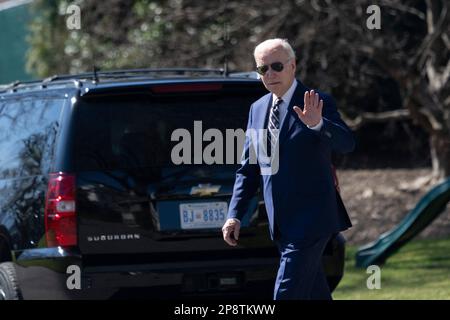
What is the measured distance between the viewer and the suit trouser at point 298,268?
6.77 m

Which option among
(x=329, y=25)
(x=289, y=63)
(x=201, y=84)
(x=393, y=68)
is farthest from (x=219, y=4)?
(x=289, y=63)

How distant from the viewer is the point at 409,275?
12.1m

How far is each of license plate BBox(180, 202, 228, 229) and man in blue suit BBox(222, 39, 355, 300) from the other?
3.39 feet

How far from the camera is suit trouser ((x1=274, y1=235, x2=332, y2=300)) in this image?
6773mm

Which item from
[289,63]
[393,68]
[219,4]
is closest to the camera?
[289,63]

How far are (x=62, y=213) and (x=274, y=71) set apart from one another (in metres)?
1.84

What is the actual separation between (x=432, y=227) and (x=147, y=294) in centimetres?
803

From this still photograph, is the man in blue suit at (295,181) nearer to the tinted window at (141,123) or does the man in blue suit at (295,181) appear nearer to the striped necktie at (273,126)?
the striped necktie at (273,126)

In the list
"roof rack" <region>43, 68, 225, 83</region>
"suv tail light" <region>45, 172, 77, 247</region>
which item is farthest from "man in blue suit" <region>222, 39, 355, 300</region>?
"roof rack" <region>43, 68, 225, 83</region>

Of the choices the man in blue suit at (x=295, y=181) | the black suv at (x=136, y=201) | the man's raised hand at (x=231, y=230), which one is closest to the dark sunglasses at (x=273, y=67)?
the man in blue suit at (x=295, y=181)

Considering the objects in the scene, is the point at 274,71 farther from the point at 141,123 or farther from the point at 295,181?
the point at 141,123

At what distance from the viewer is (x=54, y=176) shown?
7.81m

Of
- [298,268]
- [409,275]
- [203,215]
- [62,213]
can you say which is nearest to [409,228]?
[409,275]
